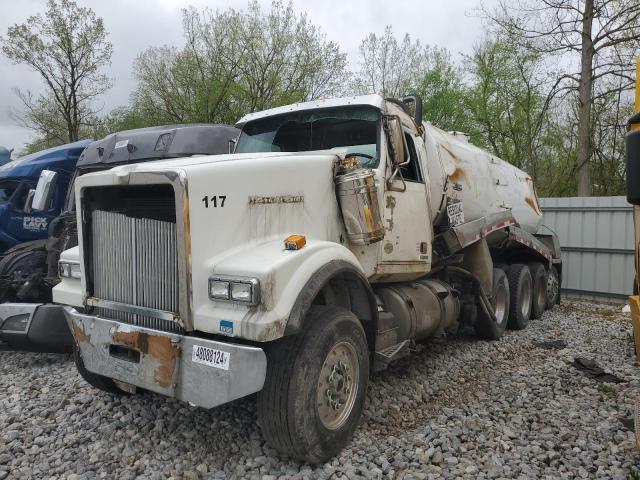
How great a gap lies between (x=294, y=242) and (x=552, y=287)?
7.99 m

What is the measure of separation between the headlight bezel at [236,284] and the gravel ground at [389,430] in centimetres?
120

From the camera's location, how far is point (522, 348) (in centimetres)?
675

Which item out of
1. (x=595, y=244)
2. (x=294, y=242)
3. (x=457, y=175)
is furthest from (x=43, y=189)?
(x=595, y=244)

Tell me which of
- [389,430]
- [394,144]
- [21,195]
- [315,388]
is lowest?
[389,430]

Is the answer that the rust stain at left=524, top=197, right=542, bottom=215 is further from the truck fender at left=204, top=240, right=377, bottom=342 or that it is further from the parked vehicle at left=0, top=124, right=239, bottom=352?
the truck fender at left=204, top=240, right=377, bottom=342

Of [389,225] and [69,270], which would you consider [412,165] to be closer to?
[389,225]

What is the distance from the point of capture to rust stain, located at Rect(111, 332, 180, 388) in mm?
3115

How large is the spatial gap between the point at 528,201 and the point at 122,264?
25.5 feet

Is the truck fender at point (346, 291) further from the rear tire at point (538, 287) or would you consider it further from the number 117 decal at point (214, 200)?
the rear tire at point (538, 287)

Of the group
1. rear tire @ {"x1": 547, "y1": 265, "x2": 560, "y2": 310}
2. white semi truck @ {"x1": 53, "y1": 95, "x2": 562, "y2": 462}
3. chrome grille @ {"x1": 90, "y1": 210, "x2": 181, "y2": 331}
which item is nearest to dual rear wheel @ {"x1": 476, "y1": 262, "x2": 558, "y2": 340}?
rear tire @ {"x1": 547, "y1": 265, "x2": 560, "y2": 310}

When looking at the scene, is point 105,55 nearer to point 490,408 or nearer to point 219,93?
point 219,93

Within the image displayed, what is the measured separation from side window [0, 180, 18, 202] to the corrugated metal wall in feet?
32.5

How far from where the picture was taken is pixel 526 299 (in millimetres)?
8391

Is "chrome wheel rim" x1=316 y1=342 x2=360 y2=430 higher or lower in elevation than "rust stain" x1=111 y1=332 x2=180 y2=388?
lower
